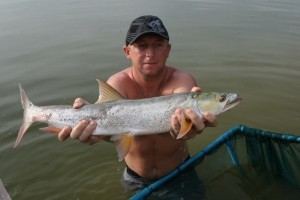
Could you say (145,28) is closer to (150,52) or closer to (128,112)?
(150,52)

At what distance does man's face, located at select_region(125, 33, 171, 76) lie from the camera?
12.6 ft

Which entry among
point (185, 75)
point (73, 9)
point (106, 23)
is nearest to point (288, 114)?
point (185, 75)

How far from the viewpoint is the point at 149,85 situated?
14.0 feet

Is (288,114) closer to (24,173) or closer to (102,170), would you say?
(102,170)

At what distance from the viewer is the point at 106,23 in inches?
535

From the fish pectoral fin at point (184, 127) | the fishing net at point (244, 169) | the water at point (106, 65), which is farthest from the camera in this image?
the water at point (106, 65)

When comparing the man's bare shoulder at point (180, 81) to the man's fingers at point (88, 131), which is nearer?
the man's fingers at point (88, 131)

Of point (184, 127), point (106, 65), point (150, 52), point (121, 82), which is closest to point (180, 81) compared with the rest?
point (150, 52)

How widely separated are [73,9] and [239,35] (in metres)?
8.81

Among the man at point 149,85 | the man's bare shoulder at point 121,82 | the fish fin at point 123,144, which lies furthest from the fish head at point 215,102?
the man's bare shoulder at point 121,82

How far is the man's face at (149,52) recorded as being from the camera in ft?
12.6

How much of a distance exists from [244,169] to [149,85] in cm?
176

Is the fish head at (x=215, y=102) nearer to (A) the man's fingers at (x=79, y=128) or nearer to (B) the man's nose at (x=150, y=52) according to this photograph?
(B) the man's nose at (x=150, y=52)

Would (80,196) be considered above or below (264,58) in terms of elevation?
below
